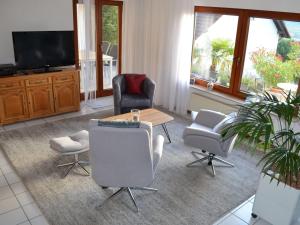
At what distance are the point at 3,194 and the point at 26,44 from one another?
272 cm

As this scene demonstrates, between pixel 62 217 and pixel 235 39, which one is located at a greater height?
pixel 235 39

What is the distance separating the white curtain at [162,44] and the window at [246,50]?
1.12 ft

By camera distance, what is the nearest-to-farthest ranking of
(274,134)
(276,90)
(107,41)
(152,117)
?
(274,134) → (152,117) → (276,90) → (107,41)

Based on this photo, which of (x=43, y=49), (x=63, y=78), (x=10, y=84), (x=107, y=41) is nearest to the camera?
(x=10, y=84)

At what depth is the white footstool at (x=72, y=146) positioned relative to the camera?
3477 millimetres

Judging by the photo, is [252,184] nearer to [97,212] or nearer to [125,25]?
[97,212]

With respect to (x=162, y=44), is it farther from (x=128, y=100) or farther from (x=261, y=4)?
(x=261, y=4)

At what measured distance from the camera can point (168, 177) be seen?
373 cm

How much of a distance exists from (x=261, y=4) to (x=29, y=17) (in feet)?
12.9

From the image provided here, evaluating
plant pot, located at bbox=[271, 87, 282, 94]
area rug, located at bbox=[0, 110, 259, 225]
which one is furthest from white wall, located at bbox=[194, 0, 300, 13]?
area rug, located at bbox=[0, 110, 259, 225]

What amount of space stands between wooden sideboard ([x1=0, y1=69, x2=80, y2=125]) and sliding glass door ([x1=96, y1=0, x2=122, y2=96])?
1061mm

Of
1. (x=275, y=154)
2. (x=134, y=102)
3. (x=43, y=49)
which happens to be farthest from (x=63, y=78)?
(x=275, y=154)

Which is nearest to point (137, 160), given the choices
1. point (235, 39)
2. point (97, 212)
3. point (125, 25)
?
point (97, 212)

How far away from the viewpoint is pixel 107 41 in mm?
6387
